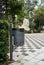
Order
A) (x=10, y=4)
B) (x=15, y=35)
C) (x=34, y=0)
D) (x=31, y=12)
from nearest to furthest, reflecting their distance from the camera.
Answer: (x=10, y=4), (x=15, y=35), (x=31, y=12), (x=34, y=0)

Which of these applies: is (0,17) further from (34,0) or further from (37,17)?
(34,0)

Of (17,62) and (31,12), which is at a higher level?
(17,62)

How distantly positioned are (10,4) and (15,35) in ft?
17.7

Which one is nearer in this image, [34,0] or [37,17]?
[37,17]

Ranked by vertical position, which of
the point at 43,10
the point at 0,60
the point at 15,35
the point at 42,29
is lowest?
the point at 42,29

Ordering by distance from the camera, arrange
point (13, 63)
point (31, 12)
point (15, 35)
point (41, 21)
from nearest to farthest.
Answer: point (13, 63), point (15, 35), point (41, 21), point (31, 12)

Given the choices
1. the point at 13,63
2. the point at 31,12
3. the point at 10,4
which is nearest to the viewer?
the point at 13,63

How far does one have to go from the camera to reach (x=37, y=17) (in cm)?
4288

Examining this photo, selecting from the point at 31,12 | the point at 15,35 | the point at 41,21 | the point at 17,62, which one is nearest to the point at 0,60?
the point at 17,62

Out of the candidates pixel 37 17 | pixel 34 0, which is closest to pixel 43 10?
pixel 37 17

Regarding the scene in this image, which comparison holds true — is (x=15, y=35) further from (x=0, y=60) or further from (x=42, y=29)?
(x=42, y=29)

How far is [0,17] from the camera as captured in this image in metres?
8.72

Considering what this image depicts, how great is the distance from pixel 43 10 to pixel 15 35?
1157 inches

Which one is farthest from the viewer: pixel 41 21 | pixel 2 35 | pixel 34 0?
pixel 34 0
